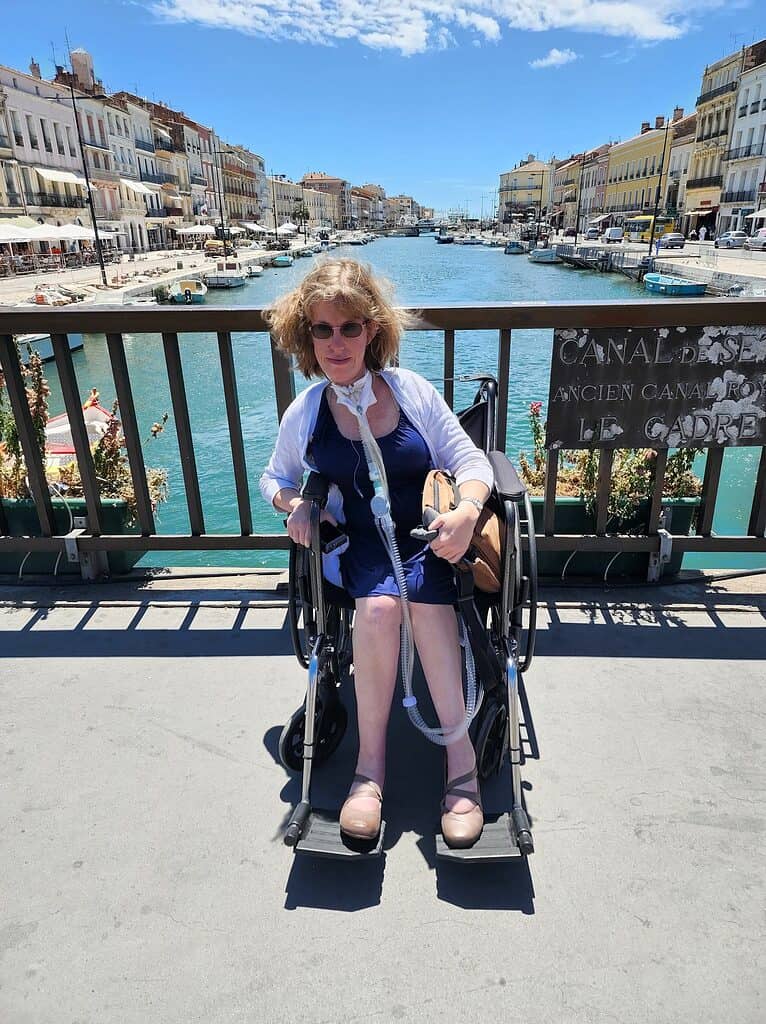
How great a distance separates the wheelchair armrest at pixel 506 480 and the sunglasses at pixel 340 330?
18.8 inches

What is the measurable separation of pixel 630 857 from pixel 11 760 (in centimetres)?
162

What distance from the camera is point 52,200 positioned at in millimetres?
41625

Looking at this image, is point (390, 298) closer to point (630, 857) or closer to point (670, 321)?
point (670, 321)

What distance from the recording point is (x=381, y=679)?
1.58 m

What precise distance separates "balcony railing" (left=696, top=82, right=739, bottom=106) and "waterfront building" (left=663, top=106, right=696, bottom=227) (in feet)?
12.6

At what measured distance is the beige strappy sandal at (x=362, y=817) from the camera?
147cm

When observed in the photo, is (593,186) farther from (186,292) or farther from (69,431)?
(69,431)

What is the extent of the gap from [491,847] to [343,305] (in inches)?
50.7

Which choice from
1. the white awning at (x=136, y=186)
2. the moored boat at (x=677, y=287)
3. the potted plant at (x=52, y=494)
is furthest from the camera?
the white awning at (x=136, y=186)

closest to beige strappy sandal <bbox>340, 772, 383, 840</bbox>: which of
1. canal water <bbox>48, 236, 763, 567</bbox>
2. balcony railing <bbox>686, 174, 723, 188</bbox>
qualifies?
canal water <bbox>48, 236, 763, 567</bbox>

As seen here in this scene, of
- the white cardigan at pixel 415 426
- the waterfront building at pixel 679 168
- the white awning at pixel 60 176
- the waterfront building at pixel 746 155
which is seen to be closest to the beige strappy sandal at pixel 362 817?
the white cardigan at pixel 415 426

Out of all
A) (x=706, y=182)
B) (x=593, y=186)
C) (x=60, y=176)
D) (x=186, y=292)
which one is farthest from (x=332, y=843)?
(x=593, y=186)

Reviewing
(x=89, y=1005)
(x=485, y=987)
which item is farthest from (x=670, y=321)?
(x=89, y=1005)

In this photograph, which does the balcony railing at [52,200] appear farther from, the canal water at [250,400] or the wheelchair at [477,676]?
the wheelchair at [477,676]
